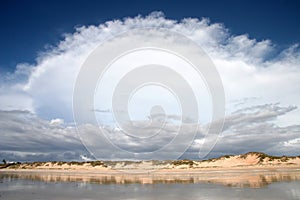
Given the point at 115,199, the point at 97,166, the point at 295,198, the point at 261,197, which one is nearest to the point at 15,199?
the point at 115,199

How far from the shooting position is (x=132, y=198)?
65.0 feet

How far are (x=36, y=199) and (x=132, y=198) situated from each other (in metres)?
7.20

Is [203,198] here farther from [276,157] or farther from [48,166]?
[48,166]

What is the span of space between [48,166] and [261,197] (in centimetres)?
10785

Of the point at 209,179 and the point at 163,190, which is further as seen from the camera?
the point at 209,179

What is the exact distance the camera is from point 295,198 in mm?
17844

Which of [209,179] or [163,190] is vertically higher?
[163,190]

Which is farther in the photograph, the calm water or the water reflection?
the water reflection

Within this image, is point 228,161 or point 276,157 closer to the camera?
point 276,157

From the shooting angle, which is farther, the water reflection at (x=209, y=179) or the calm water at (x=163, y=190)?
the water reflection at (x=209, y=179)

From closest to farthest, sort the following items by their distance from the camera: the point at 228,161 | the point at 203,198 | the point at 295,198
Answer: the point at 295,198
the point at 203,198
the point at 228,161

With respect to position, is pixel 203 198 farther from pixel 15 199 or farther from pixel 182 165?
pixel 182 165

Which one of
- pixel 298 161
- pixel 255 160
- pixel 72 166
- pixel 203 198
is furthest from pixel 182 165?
pixel 203 198

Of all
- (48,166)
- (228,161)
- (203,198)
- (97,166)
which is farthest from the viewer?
(48,166)
